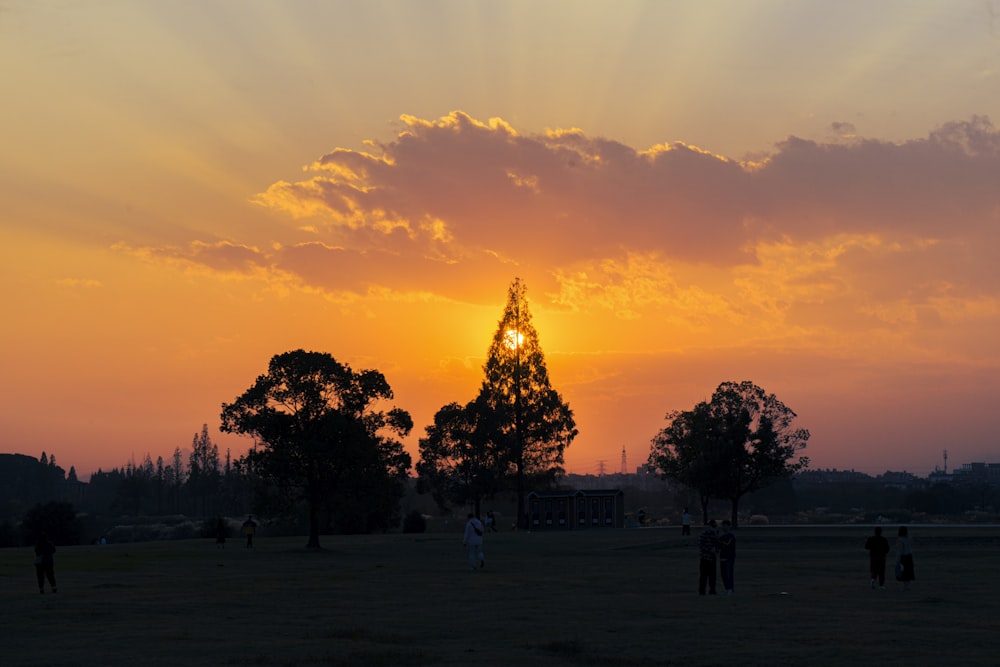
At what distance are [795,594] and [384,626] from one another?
13916mm

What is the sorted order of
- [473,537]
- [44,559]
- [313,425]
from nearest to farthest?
[44,559]
[473,537]
[313,425]

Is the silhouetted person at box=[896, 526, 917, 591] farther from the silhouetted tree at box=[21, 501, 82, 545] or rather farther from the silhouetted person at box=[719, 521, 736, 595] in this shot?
the silhouetted tree at box=[21, 501, 82, 545]

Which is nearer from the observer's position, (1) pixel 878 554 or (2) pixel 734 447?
(1) pixel 878 554

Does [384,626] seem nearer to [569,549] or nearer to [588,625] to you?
[588,625]

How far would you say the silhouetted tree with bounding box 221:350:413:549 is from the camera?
242 ft

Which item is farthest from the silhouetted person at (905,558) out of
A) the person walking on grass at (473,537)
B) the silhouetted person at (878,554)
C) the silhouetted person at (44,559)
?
the silhouetted person at (44,559)

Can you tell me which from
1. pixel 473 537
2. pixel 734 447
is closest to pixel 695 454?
pixel 734 447

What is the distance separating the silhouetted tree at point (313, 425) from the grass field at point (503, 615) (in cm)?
1960

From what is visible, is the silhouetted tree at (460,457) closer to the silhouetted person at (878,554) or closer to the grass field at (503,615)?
the grass field at (503,615)

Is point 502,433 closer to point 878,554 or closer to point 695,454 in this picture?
point 695,454

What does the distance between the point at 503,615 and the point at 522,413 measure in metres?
102

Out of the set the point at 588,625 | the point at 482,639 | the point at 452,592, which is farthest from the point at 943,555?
the point at 482,639

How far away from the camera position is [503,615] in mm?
28281

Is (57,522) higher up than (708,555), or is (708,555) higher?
(708,555)
